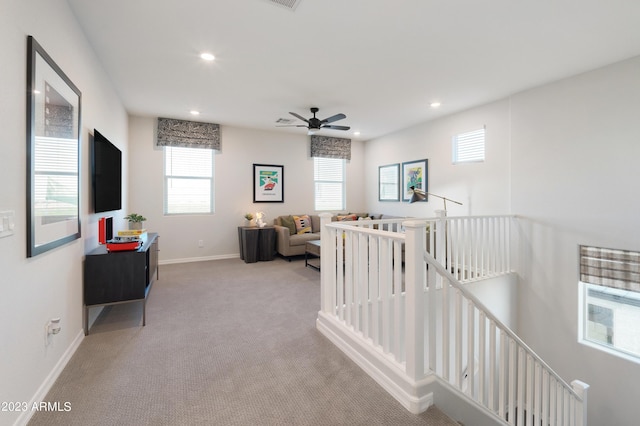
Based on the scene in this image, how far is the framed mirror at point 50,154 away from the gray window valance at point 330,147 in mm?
4643

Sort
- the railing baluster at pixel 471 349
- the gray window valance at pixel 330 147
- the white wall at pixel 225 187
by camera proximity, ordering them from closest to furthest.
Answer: the railing baluster at pixel 471 349, the white wall at pixel 225 187, the gray window valance at pixel 330 147

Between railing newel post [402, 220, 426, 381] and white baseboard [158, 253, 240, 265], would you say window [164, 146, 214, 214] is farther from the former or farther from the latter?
railing newel post [402, 220, 426, 381]

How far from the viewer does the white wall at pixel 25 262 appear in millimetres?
1363

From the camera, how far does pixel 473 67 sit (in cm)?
330

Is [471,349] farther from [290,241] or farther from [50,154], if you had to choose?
[290,241]

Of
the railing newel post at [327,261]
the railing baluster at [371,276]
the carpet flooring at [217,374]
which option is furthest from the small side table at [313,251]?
the railing baluster at [371,276]

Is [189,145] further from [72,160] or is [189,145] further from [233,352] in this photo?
[233,352]

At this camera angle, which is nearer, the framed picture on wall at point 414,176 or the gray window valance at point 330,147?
the framed picture on wall at point 414,176

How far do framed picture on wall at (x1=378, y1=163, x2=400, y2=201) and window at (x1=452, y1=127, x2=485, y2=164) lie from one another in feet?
4.58

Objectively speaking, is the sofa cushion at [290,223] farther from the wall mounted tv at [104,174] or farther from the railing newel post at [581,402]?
the railing newel post at [581,402]

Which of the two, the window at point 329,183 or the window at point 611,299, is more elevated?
the window at point 329,183

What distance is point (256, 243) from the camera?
18.0 ft

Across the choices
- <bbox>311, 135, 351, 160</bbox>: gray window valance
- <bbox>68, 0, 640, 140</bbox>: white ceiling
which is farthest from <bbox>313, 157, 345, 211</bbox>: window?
<bbox>68, 0, 640, 140</bbox>: white ceiling

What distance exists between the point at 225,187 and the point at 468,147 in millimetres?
4512
